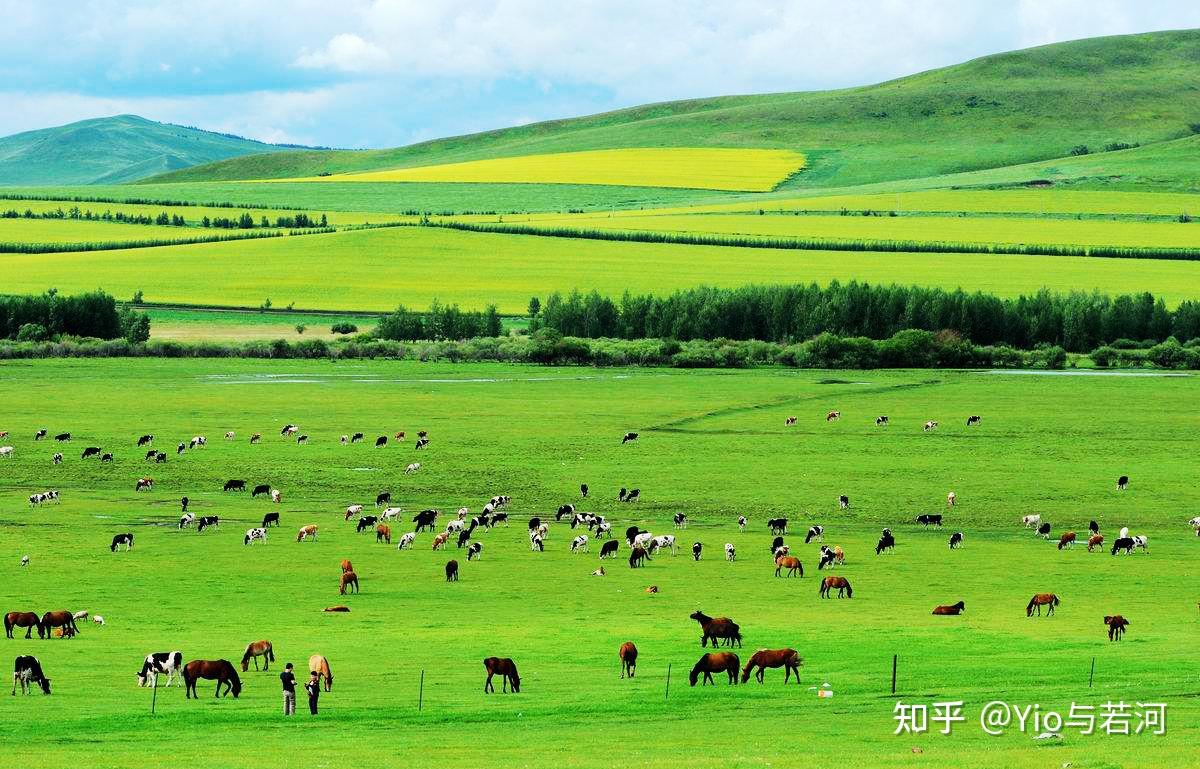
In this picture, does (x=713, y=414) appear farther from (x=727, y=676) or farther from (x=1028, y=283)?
(x=1028, y=283)

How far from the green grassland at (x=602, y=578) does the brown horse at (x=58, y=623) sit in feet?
3.12

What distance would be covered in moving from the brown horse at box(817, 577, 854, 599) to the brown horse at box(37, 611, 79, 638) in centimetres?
1808

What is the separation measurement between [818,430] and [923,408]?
9943 millimetres

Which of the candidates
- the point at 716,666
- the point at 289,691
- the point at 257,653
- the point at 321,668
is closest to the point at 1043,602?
the point at 716,666

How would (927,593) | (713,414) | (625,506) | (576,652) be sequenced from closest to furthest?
1. (576,652)
2. (927,593)
3. (625,506)
4. (713,414)

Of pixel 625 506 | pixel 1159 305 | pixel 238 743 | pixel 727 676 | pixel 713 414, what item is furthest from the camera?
pixel 1159 305

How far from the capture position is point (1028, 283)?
12988 cm

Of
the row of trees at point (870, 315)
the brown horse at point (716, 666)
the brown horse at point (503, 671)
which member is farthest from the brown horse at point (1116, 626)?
the row of trees at point (870, 315)

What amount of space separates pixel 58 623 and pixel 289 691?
9.21 metres

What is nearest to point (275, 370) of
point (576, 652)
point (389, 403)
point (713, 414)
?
point (389, 403)

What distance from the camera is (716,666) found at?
29.0 m

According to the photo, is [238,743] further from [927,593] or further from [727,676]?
A: [927,593]

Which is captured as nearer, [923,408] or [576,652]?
[576,652]

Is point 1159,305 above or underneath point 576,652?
above
